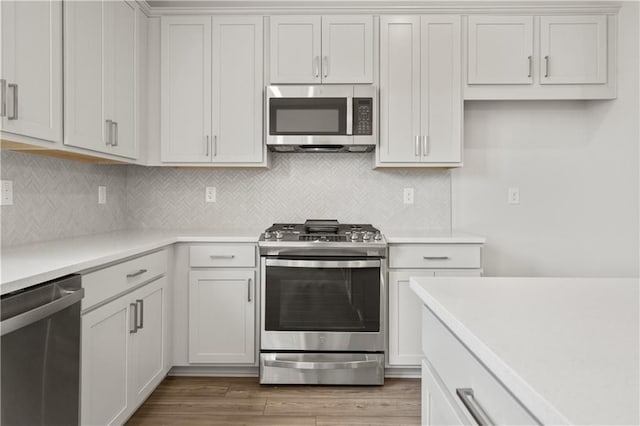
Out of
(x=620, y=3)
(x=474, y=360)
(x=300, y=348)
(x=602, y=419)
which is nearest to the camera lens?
(x=602, y=419)

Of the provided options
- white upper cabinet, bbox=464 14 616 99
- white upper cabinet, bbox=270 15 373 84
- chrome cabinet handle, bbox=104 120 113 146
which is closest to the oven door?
chrome cabinet handle, bbox=104 120 113 146

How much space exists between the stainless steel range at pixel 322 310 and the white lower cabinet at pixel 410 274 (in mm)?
97

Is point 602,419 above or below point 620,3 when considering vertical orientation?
below

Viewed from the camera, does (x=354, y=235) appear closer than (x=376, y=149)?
Yes

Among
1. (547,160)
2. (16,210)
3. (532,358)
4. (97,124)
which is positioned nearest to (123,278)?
(16,210)

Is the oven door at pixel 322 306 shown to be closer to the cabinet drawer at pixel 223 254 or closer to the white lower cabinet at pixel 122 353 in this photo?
the cabinet drawer at pixel 223 254

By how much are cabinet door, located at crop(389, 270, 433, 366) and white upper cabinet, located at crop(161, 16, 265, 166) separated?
1.24 metres

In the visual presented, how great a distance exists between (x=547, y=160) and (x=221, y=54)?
2.51 m

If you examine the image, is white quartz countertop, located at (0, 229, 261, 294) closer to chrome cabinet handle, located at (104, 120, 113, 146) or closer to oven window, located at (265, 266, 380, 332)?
oven window, located at (265, 266, 380, 332)

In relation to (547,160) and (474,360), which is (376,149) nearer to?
(547,160)

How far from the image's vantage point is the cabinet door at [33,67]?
1.53 metres

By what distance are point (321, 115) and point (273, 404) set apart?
71.4 inches

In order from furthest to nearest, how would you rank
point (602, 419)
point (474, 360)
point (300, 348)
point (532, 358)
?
point (300, 348) < point (474, 360) < point (532, 358) < point (602, 419)

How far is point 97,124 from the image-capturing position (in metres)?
2.17
